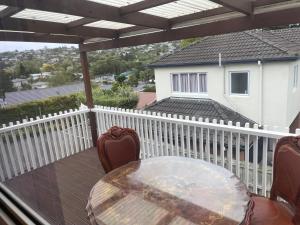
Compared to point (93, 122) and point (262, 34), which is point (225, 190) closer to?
point (93, 122)

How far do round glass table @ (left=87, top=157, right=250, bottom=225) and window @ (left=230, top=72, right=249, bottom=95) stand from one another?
422 centimetres

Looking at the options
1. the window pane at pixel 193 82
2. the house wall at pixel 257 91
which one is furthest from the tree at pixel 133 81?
the window pane at pixel 193 82

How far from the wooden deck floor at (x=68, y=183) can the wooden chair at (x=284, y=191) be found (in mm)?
1696

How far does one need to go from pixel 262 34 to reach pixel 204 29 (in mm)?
4267

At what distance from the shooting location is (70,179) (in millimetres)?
3447

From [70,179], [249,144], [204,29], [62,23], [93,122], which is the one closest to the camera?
[249,144]

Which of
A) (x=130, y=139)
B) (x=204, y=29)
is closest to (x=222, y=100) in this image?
(x=204, y=29)

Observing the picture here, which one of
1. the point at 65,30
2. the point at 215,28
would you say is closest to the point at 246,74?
the point at 215,28

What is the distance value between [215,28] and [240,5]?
59cm

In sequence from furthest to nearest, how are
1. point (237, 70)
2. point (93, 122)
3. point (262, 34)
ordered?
point (262, 34) < point (237, 70) < point (93, 122)

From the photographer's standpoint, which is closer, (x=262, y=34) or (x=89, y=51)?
(x=89, y=51)

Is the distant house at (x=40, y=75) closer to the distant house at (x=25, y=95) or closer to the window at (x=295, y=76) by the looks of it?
the distant house at (x=25, y=95)

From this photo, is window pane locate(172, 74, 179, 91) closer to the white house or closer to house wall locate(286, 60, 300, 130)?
the white house

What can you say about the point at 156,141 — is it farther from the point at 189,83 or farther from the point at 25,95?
the point at 189,83
